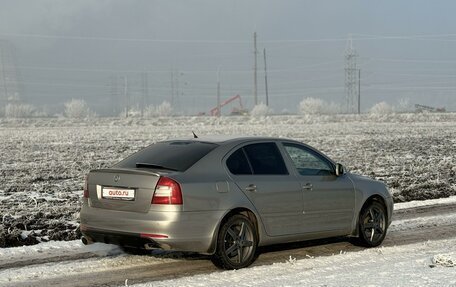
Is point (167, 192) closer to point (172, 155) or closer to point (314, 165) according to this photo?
point (172, 155)

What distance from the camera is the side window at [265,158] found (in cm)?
841

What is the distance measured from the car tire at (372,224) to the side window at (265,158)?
1589mm

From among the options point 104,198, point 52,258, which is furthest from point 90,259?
point 104,198

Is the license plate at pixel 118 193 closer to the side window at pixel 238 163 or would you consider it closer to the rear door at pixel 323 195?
the side window at pixel 238 163

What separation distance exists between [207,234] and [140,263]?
1230 mm

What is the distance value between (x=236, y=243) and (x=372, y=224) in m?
2.56

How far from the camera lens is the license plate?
765 cm

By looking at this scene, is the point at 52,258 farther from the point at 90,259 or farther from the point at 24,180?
the point at 24,180

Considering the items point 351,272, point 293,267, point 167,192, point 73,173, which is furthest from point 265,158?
point 73,173

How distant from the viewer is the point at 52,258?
8680 millimetres

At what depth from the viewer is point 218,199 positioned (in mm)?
7723

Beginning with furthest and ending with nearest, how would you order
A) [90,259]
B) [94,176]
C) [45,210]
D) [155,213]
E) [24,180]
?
[24,180], [45,210], [90,259], [94,176], [155,213]

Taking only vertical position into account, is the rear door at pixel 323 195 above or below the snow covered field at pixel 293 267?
above

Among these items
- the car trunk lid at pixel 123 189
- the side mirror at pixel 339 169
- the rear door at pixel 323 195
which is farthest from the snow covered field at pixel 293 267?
the side mirror at pixel 339 169
